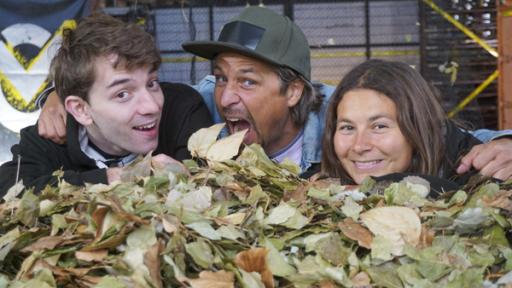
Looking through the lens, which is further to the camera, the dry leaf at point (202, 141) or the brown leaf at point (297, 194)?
the dry leaf at point (202, 141)

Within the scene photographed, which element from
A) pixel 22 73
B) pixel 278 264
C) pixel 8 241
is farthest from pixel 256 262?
pixel 22 73

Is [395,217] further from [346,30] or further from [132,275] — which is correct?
[346,30]

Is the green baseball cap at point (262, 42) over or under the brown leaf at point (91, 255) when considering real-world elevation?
over

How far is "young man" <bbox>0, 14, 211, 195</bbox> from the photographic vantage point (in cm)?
229

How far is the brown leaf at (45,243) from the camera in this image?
1.44 meters

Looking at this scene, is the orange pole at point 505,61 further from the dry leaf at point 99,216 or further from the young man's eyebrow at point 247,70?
the dry leaf at point 99,216

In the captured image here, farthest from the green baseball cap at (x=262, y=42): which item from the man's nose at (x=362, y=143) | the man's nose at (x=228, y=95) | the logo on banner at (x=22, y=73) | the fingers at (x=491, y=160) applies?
the logo on banner at (x=22, y=73)

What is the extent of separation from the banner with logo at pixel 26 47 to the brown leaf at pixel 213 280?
13.4 ft

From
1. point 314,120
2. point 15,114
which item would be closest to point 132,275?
point 314,120

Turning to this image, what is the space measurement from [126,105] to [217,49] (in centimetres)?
39

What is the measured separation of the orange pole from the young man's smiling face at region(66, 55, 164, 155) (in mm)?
3915

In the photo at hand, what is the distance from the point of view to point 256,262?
4.55ft

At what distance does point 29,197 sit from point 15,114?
150 inches

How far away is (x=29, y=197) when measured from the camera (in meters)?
1.60
